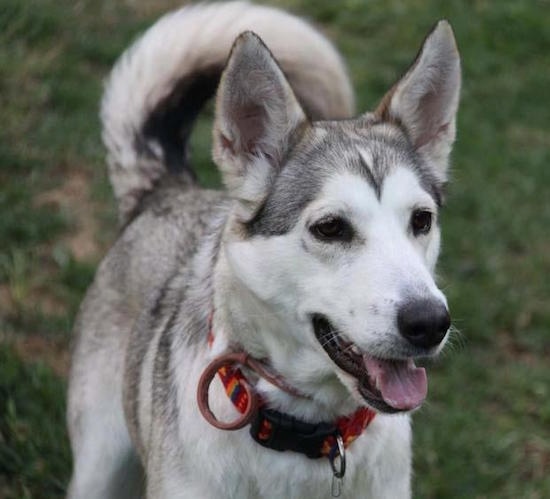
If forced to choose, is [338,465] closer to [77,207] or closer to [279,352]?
[279,352]

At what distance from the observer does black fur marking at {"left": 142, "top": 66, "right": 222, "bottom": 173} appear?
4.20 m

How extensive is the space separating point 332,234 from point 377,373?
39 centimetres

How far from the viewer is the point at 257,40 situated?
2.98 metres

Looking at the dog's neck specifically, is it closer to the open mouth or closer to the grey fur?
the open mouth

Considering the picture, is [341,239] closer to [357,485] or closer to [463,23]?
[357,485]

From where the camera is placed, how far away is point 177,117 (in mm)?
4305

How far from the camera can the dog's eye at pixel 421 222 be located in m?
3.01

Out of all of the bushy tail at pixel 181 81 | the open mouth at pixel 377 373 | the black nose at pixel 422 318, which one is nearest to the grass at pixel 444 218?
the bushy tail at pixel 181 81

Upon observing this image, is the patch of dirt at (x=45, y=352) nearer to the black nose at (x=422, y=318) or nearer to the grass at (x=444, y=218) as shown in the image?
the grass at (x=444, y=218)

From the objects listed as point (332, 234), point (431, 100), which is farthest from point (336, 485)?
point (431, 100)

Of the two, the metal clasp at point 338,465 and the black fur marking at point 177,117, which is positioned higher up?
the black fur marking at point 177,117

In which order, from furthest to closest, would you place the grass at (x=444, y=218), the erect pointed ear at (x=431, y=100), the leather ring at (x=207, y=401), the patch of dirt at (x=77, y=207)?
the patch of dirt at (x=77, y=207)
the grass at (x=444, y=218)
the erect pointed ear at (x=431, y=100)
the leather ring at (x=207, y=401)

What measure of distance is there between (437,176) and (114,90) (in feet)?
5.35

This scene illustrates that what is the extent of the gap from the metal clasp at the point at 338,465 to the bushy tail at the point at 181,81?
1372mm
